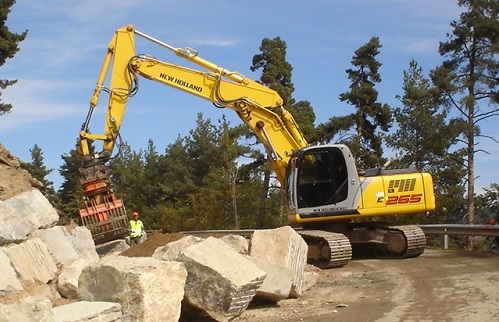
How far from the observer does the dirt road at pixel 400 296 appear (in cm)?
897

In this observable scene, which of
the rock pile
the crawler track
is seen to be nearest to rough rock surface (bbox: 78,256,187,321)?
the rock pile

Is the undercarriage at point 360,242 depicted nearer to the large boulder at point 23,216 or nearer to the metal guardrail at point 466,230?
the metal guardrail at point 466,230

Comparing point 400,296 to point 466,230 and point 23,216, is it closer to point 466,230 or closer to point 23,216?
point 23,216

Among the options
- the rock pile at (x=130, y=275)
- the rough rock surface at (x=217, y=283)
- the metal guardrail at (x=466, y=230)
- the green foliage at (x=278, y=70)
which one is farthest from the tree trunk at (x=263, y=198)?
the rough rock surface at (x=217, y=283)

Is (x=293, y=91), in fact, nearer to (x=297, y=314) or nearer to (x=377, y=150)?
(x=377, y=150)

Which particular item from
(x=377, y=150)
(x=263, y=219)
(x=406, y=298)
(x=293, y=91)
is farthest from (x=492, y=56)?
(x=406, y=298)

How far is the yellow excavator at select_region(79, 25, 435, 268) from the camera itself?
15070 millimetres

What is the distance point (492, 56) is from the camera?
30812 millimetres

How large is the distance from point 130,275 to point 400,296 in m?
4.42

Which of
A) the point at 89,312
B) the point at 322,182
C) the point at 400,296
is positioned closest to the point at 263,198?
the point at 322,182

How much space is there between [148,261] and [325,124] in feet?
102

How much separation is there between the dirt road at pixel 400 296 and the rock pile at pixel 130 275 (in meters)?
0.36

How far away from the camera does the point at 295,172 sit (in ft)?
52.2

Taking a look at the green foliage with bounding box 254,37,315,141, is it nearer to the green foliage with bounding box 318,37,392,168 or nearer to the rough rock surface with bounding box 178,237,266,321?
the green foliage with bounding box 318,37,392,168
